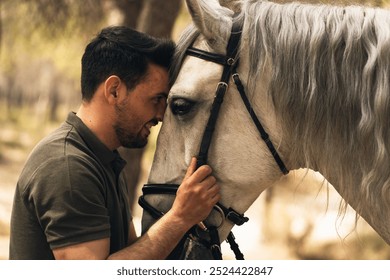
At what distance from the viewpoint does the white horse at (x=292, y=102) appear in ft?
7.62

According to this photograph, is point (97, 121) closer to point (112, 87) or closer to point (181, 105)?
point (112, 87)

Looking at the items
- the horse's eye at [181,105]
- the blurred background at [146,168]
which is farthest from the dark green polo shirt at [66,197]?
the blurred background at [146,168]

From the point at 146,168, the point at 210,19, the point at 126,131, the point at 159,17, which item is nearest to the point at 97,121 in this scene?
the point at 126,131

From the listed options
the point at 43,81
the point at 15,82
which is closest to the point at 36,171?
the point at 43,81

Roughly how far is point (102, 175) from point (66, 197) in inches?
11.2

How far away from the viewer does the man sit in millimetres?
2426

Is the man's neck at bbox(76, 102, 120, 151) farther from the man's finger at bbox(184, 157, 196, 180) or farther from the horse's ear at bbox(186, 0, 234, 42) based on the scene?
the horse's ear at bbox(186, 0, 234, 42)

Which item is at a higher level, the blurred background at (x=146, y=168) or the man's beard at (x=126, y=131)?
the man's beard at (x=126, y=131)

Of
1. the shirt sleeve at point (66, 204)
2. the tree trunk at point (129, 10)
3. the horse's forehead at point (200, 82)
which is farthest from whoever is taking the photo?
the tree trunk at point (129, 10)

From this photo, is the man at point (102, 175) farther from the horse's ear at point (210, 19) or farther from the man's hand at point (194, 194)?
the horse's ear at point (210, 19)

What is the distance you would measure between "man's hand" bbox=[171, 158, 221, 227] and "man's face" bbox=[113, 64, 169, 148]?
0.33m

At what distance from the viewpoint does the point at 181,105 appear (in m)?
2.54

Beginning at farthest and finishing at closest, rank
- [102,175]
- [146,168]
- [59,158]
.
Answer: [146,168] < [102,175] < [59,158]
